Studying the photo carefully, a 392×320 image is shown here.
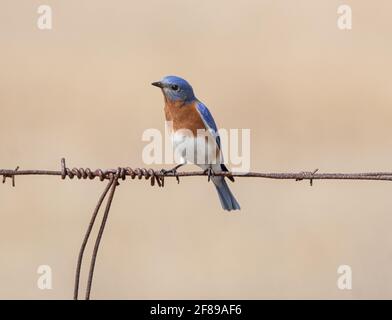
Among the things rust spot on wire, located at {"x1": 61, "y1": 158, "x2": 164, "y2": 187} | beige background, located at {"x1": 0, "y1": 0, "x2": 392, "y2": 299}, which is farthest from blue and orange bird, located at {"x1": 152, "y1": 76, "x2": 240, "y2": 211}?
beige background, located at {"x1": 0, "y1": 0, "x2": 392, "y2": 299}

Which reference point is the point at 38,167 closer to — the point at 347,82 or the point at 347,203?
the point at 347,203

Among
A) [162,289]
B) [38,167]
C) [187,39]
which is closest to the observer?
[162,289]

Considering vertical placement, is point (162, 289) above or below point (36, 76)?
below

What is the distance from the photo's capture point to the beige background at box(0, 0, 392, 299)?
9859 mm

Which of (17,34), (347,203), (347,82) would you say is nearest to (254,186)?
(347,203)

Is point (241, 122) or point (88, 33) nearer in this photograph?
point (241, 122)

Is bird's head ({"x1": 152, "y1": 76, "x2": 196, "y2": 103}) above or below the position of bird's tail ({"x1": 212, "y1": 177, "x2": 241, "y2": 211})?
above

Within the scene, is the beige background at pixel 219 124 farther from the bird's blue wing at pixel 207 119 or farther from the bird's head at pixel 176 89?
the bird's head at pixel 176 89

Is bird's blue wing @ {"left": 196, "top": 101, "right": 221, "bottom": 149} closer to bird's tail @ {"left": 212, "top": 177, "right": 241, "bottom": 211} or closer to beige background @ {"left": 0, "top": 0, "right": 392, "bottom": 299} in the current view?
bird's tail @ {"left": 212, "top": 177, "right": 241, "bottom": 211}

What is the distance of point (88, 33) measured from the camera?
1465 centimetres

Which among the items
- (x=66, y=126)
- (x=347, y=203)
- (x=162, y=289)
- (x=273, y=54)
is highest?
(x=273, y=54)

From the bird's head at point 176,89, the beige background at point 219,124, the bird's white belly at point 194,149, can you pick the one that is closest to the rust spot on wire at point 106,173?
the bird's white belly at point 194,149

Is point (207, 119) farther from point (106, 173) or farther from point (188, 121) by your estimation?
point (106, 173)

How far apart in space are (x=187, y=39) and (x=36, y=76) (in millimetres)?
2034
